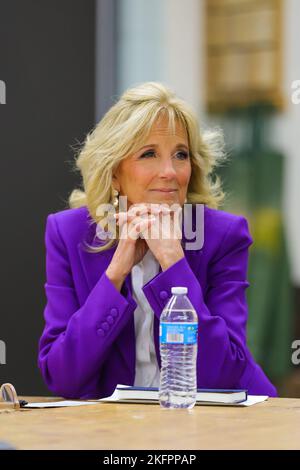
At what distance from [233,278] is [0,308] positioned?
1516 mm

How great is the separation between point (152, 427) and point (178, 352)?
0.50 m

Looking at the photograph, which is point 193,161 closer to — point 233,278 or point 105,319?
point 233,278

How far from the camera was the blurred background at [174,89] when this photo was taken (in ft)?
13.0

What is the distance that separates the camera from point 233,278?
2682mm

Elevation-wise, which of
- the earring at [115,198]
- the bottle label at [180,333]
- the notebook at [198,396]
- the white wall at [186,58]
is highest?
the white wall at [186,58]

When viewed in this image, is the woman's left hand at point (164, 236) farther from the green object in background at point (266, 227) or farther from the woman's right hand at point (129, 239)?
the green object in background at point (266, 227)

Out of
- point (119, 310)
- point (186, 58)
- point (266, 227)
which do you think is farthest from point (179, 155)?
point (186, 58)

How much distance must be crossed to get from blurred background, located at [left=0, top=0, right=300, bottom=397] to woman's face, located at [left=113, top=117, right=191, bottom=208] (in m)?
1.29

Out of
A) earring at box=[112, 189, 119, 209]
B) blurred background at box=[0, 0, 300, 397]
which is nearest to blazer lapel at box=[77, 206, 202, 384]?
earring at box=[112, 189, 119, 209]

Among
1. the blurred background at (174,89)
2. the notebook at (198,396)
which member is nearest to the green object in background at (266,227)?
the blurred background at (174,89)

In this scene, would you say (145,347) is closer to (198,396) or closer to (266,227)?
(198,396)

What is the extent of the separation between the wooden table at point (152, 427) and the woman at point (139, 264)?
31 cm

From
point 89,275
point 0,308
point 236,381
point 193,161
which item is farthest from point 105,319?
point 0,308

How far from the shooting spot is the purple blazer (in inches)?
96.6
